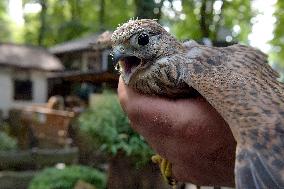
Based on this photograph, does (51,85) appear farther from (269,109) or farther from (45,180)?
(269,109)

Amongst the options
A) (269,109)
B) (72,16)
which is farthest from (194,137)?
(72,16)

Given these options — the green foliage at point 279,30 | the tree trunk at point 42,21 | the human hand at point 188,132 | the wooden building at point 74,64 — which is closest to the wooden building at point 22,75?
the wooden building at point 74,64

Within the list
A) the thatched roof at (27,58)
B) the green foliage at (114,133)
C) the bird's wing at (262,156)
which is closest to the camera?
the bird's wing at (262,156)

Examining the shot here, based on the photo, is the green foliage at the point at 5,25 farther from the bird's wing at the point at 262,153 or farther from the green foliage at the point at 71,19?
the bird's wing at the point at 262,153

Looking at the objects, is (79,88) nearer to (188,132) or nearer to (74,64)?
(74,64)

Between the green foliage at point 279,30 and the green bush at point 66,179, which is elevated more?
the green foliage at point 279,30

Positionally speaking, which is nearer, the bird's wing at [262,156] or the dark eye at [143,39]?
the bird's wing at [262,156]

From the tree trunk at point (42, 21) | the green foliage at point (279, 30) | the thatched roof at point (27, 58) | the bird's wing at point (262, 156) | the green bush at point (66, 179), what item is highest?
the tree trunk at point (42, 21)
